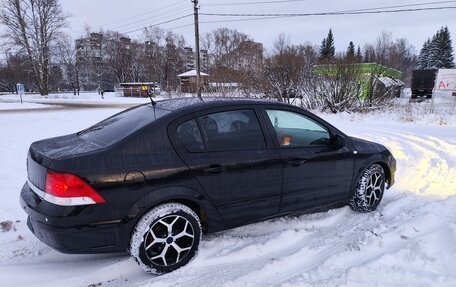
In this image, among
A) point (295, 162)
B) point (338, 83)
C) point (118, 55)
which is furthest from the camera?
point (118, 55)

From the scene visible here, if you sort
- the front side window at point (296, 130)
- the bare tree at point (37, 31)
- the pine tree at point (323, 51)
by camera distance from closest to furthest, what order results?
the front side window at point (296, 130), the pine tree at point (323, 51), the bare tree at point (37, 31)

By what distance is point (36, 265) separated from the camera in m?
3.22

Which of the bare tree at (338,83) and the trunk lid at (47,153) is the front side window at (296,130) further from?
the bare tree at (338,83)

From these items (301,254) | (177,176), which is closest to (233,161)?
(177,176)

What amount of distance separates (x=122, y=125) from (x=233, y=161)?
1.16 m

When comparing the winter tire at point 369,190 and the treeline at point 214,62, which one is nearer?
the winter tire at point 369,190

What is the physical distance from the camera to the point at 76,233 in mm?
2742

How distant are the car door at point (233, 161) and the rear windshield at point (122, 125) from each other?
1.21 feet

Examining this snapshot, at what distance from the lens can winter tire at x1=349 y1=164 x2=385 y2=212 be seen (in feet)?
14.3

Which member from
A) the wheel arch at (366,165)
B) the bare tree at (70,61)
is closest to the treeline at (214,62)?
the bare tree at (70,61)

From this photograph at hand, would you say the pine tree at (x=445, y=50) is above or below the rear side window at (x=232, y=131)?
above

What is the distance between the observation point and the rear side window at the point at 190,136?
3168 mm

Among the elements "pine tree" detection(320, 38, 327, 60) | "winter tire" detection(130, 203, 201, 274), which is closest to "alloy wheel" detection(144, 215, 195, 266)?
"winter tire" detection(130, 203, 201, 274)

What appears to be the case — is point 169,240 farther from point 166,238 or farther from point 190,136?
point 190,136
